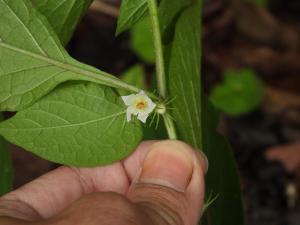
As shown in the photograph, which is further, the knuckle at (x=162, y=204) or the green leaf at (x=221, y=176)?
the green leaf at (x=221, y=176)

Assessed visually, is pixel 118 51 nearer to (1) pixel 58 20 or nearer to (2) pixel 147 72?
(2) pixel 147 72

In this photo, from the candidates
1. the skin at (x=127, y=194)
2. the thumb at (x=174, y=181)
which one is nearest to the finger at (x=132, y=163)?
the skin at (x=127, y=194)

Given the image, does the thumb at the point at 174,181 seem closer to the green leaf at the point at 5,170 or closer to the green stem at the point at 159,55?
the green stem at the point at 159,55

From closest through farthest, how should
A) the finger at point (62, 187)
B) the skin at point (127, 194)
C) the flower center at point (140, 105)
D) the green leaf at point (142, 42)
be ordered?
the skin at point (127, 194), the flower center at point (140, 105), the finger at point (62, 187), the green leaf at point (142, 42)

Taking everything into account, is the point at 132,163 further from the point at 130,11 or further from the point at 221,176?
the point at 130,11

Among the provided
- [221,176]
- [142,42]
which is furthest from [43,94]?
[142,42]

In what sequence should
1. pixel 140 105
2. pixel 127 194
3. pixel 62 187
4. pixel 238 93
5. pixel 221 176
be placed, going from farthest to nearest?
1. pixel 238 93
2. pixel 221 176
3. pixel 62 187
4. pixel 127 194
5. pixel 140 105
